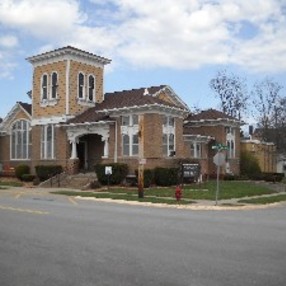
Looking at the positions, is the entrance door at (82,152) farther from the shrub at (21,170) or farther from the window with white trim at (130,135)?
the window with white trim at (130,135)

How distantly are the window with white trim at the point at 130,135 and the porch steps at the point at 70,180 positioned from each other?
3.03 metres

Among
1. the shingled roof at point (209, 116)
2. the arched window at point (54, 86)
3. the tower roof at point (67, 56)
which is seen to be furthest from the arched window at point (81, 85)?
the shingled roof at point (209, 116)

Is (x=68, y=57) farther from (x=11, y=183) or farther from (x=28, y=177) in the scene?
(x=11, y=183)

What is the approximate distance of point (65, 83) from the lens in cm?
4062

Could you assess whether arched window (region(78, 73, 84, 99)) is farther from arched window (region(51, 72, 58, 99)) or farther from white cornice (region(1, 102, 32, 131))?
white cornice (region(1, 102, 32, 131))

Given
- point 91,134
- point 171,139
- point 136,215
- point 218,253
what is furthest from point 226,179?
point 218,253

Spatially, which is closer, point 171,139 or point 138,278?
point 138,278

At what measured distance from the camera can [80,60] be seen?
136ft

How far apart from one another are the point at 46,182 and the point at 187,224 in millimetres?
23700

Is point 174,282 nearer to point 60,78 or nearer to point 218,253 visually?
point 218,253

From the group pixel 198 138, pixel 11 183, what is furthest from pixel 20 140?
pixel 198 138

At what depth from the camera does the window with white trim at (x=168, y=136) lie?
36375 mm

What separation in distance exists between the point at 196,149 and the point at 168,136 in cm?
625

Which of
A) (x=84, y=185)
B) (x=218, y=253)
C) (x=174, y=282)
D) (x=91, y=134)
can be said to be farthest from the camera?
(x=91, y=134)
